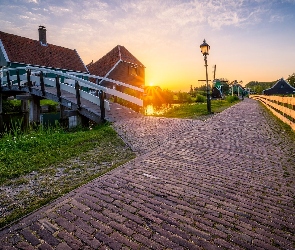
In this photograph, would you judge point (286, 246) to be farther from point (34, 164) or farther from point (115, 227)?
point (34, 164)

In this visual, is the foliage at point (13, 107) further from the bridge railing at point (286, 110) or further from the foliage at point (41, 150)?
the bridge railing at point (286, 110)

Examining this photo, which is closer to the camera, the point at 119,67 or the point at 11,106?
the point at 11,106

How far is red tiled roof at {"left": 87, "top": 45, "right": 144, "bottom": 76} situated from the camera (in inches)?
1232

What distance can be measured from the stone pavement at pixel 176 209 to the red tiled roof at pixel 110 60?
27.8 m

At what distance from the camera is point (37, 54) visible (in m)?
25.8

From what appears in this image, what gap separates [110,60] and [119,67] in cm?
194

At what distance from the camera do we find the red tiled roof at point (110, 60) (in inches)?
1232

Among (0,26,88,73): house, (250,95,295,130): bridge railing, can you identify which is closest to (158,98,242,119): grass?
(250,95,295,130): bridge railing

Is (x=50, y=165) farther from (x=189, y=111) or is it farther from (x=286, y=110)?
(x=189, y=111)

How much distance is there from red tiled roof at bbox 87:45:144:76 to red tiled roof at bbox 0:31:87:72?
2266 millimetres

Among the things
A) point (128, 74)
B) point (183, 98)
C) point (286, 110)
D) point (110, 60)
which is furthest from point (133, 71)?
point (286, 110)

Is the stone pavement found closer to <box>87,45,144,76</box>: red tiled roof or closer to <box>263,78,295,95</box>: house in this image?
<box>87,45,144,76</box>: red tiled roof

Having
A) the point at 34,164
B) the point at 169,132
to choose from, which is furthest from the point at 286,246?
the point at 169,132

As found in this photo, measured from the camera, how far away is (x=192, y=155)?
5363 millimetres
